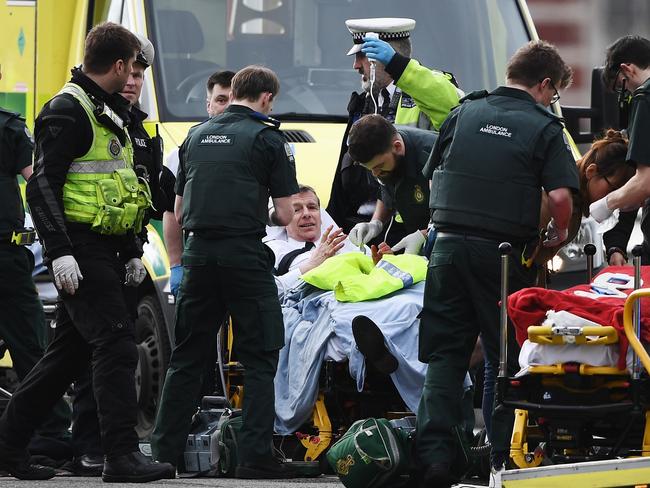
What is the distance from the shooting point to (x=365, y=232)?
1014 centimetres

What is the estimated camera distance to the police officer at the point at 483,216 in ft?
27.2

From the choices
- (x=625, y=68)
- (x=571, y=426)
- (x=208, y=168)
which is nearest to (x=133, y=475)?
(x=208, y=168)

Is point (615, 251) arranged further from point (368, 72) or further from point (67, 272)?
point (67, 272)

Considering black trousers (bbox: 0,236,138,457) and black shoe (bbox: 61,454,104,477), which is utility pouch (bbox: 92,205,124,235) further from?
black shoe (bbox: 61,454,104,477)

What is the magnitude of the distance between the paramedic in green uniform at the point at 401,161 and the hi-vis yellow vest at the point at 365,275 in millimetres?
177

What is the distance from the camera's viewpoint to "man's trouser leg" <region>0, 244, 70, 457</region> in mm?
10250

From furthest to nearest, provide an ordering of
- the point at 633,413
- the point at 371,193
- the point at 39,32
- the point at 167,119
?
the point at 39,32
the point at 167,119
the point at 371,193
the point at 633,413

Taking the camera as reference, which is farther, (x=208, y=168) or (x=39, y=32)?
(x=39, y=32)

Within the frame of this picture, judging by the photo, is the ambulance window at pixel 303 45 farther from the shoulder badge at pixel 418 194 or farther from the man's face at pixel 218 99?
the shoulder badge at pixel 418 194

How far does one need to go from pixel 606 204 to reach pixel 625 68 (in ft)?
2.97

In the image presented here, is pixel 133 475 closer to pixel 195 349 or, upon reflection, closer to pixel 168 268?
pixel 195 349

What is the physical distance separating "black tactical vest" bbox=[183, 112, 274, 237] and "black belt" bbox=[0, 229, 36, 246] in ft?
3.95

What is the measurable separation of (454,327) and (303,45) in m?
3.99

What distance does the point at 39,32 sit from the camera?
13.0 meters
